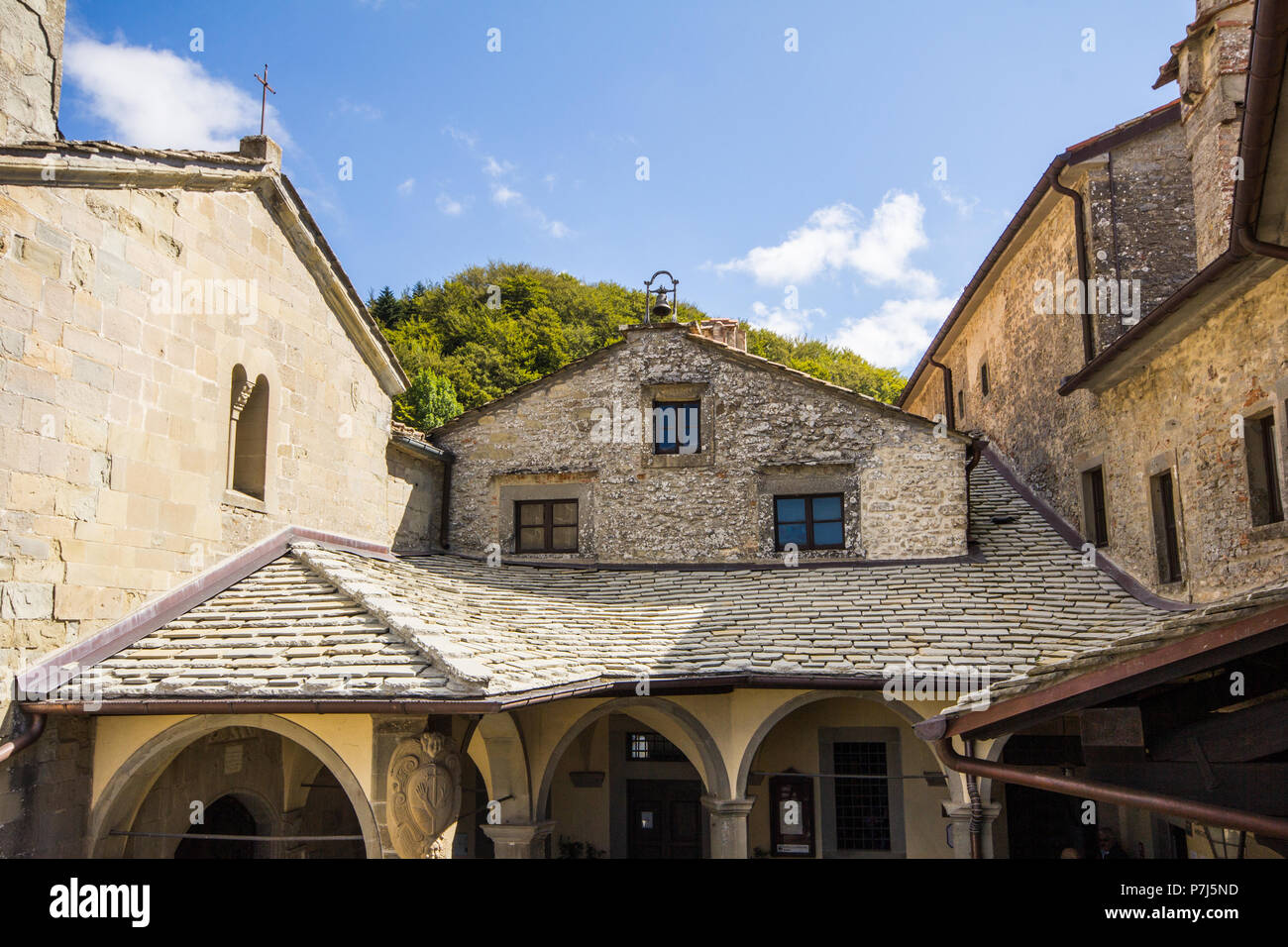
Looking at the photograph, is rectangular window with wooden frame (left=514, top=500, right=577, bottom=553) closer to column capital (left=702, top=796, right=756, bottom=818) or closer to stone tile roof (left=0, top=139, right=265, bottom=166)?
column capital (left=702, top=796, right=756, bottom=818)

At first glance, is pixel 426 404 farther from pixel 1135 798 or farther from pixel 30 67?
pixel 1135 798

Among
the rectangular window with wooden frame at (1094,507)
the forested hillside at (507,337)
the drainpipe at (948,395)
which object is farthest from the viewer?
the forested hillside at (507,337)

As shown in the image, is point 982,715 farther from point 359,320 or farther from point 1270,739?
point 359,320

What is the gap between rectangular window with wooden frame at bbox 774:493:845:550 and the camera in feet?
42.9

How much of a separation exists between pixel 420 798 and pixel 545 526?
6.49m

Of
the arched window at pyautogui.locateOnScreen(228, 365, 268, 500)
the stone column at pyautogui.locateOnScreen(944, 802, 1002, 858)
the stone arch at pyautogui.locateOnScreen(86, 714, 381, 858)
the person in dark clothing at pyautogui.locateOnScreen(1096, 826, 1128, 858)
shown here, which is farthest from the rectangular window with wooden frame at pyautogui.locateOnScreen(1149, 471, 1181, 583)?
the arched window at pyautogui.locateOnScreen(228, 365, 268, 500)

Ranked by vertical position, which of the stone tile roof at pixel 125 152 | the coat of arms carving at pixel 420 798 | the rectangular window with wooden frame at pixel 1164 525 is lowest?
the coat of arms carving at pixel 420 798

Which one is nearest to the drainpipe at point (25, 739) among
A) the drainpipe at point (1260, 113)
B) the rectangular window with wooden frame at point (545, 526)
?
the rectangular window with wooden frame at point (545, 526)

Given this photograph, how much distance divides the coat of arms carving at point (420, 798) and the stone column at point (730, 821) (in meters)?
3.19

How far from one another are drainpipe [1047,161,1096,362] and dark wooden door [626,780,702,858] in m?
7.40

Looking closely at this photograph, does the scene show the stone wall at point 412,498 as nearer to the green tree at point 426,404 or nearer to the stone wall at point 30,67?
the stone wall at point 30,67

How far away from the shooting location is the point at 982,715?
5137 millimetres

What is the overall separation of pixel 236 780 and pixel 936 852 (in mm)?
7832

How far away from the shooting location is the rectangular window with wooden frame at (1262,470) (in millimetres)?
8758
